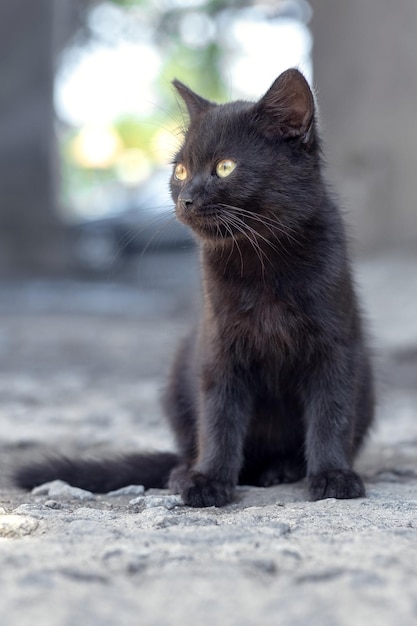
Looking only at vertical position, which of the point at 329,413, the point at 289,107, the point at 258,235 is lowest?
the point at 329,413

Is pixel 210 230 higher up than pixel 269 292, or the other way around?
pixel 210 230

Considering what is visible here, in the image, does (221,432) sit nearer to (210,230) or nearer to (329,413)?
(329,413)

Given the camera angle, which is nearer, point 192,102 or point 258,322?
point 258,322

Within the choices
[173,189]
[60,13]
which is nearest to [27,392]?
[173,189]

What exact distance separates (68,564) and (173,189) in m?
1.50

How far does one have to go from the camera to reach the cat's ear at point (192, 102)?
117 inches

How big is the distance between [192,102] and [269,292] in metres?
0.81

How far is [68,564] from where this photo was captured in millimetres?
1656

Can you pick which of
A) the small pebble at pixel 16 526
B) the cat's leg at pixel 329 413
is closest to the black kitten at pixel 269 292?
the cat's leg at pixel 329 413

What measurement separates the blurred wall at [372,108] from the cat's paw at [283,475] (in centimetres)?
369

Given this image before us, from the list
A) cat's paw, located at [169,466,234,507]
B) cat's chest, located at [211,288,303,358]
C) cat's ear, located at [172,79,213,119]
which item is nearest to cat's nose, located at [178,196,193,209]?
cat's chest, located at [211,288,303,358]

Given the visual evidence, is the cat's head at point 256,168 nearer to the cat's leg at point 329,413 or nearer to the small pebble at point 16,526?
the cat's leg at point 329,413

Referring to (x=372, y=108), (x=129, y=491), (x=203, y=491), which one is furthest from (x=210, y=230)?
(x=372, y=108)

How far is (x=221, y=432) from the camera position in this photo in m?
2.69
